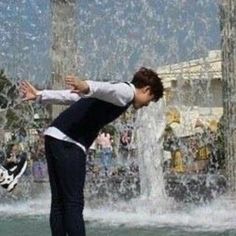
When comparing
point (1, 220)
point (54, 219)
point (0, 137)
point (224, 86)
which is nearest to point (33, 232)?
point (1, 220)

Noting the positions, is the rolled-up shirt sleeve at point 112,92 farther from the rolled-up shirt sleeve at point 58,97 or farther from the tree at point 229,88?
the tree at point 229,88

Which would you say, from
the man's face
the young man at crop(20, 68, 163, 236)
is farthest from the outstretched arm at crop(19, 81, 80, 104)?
the man's face

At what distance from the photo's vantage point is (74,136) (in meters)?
4.48

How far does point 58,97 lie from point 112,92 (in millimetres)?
394

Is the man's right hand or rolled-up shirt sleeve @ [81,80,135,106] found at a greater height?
the man's right hand

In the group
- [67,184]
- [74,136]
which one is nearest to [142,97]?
[74,136]

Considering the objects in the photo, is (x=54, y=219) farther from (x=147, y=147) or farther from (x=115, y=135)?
(x=115, y=135)

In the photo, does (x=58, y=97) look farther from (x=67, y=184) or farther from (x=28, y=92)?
(x=67, y=184)

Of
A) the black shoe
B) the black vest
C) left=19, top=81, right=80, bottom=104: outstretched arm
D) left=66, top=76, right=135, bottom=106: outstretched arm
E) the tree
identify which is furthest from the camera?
the tree

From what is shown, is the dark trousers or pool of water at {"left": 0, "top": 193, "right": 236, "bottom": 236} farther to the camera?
pool of water at {"left": 0, "top": 193, "right": 236, "bottom": 236}

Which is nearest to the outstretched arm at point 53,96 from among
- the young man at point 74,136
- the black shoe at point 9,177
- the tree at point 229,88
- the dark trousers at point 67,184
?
the young man at point 74,136

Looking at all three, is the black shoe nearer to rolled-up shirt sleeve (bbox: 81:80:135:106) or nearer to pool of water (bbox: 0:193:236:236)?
pool of water (bbox: 0:193:236:236)

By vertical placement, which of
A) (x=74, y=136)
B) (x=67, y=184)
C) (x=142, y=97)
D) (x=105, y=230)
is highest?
(x=142, y=97)

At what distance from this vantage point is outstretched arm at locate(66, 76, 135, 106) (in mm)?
4172
